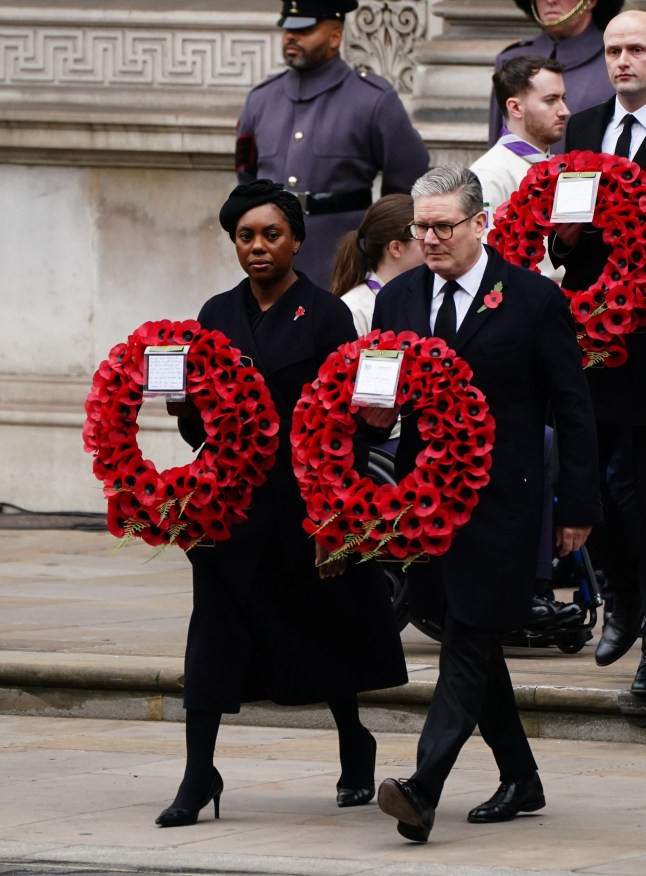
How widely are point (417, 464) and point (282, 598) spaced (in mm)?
720

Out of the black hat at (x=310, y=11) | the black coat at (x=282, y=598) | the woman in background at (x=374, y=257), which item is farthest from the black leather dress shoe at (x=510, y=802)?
the black hat at (x=310, y=11)

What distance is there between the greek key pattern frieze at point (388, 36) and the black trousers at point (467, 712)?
7.06 metres

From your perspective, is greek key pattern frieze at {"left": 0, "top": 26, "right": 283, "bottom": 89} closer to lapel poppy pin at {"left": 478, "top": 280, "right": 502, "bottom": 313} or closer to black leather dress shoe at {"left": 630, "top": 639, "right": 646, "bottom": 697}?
black leather dress shoe at {"left": 630, "top": 639, "right": 646, "bottom": 697}

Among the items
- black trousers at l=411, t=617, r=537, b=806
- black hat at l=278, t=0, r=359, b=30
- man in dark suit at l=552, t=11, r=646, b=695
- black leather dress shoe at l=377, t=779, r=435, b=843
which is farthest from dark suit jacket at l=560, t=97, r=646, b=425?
black hat at l=278, t=0, r=359, b=30

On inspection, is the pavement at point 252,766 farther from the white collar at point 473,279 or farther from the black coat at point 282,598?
the white collar at point 473,279

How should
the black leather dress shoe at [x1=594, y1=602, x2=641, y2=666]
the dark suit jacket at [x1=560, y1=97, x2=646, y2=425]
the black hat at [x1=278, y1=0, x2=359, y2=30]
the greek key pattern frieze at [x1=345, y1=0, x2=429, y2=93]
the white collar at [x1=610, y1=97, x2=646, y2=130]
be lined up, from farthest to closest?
the greek key pattern frieze at [x1=345, y1=0, x2=429, y2=93] < the black hat at [x1=278, y1=0, x2=359, y2=30] < the black leather dress shoe at [x1=594, y1=602, x2=641, y2=666] < the white collar at [x1=610, y1=97, x2=646, y2=130] < the dark suit jacket at [x1=560, y1=97, x2=646, y2=425]

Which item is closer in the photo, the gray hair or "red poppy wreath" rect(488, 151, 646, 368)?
the gray hair

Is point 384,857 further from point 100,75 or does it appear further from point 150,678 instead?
point 100,75

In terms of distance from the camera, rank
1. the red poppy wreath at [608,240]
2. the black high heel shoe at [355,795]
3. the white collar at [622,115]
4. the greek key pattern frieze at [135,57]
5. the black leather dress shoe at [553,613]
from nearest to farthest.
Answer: the black high heel shoe at [355,795], the red poppy wreath at [608,240], the white collar at [622,115], the black leather dress shoe at [553,613], the greek key pattern frieze at [135,57]

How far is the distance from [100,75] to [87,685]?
576cm

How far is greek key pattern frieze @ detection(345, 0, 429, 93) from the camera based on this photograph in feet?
43.2

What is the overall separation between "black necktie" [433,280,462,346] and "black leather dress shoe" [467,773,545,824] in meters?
1.24

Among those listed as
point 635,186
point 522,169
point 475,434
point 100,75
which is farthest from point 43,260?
point 475,434

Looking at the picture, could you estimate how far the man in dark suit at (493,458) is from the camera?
20.9ft
